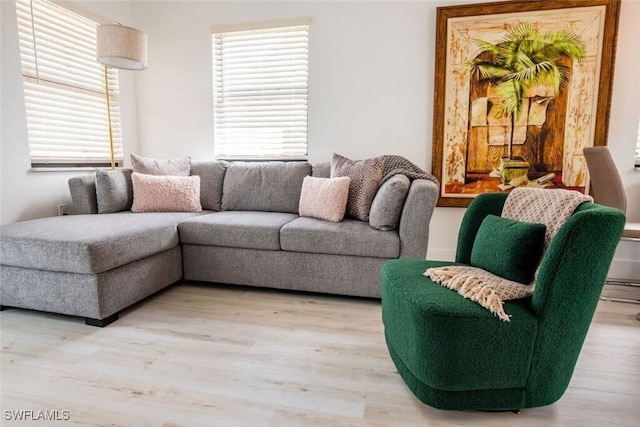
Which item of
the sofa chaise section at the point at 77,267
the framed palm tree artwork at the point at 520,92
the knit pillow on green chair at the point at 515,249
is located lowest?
the sofa chaise section at the point at 77,267

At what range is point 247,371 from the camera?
5.18 feet

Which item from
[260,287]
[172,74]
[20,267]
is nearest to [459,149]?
[260,287]

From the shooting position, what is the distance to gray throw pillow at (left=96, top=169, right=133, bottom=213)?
2.75 meters

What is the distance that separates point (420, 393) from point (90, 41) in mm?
3659

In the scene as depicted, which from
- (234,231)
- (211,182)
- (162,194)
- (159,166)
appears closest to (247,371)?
(234,231)

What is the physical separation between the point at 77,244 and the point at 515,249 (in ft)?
6.58

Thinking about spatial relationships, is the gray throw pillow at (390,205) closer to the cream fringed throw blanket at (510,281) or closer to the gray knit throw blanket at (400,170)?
the gray knit throw blanket at (400,170)

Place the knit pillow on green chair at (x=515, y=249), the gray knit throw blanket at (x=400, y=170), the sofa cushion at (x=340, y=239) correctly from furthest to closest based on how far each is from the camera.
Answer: the gray knit throw blanket at (x=400, y=170)
the sofa cushion at (x=340, y=239)
the knit pillow on green chair at (x=515, y=249)

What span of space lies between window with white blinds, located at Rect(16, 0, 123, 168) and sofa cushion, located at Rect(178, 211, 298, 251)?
133 cm

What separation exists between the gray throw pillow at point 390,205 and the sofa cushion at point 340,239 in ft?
0.17

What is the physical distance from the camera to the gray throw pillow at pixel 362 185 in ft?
8.14

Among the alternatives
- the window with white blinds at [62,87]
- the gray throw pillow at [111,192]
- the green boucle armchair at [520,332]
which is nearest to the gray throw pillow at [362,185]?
the green boucle armchair at [520,332]

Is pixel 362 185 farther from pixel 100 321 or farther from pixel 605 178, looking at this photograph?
pixel 100 321

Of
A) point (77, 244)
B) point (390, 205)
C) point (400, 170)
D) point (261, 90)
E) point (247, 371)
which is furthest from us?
point (261, 90)
